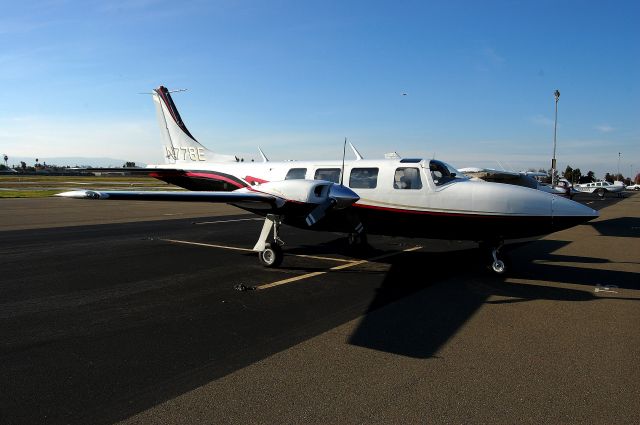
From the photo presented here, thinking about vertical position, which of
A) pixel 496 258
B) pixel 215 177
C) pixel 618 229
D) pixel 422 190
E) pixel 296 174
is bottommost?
pixel 618 229

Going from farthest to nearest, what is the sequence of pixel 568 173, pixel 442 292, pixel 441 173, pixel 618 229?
pixel 568 173 < pixel 618 229 < pixel 441 173 < pixel 442 292

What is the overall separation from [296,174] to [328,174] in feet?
3.48

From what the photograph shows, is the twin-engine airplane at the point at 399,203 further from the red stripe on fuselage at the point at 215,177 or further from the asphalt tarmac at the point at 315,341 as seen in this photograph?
the red stripe on fuselage at the point at 215,177

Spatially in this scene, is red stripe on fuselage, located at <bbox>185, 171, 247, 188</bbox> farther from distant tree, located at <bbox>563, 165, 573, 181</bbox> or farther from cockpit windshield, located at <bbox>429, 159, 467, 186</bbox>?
distant tree, located at <bbox>563, 165, 573, 181</bbox>

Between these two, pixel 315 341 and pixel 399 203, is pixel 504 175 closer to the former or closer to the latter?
pixel 399 203

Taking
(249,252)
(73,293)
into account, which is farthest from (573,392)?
(249,252)

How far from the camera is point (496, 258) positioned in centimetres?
976

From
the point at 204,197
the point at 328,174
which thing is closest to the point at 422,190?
the point at 328,174

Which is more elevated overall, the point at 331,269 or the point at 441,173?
the point at 441,173

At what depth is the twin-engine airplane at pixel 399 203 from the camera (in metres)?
9.04

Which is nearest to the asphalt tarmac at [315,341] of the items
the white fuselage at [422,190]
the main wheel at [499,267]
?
the main wheel at [499,267]

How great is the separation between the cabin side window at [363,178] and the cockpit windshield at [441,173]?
1402 mm

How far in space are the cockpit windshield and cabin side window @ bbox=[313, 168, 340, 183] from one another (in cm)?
252

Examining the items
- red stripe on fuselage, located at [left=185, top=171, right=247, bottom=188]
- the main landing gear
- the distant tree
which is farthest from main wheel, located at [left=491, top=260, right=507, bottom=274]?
the distant tree
